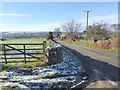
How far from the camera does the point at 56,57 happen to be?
14562 millimetres

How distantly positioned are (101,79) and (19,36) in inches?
3611

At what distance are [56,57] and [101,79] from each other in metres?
5.29

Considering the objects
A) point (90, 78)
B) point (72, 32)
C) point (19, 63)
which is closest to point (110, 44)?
point (19, 63)

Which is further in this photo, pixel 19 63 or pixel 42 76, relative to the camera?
pixel 19 63


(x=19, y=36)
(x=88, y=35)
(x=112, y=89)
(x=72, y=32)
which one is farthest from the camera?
(x=19, y=36)

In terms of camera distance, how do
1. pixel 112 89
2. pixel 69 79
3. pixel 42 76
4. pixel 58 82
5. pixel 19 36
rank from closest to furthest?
1. pixel 112 89
2. pixel 58 82
3. pixel 69 79
4. pixel 42 76
5. pixel 19 36

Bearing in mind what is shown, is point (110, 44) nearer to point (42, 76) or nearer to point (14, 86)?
point (42, 76)

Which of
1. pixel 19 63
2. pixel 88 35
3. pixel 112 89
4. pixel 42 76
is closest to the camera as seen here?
pixel 112 89

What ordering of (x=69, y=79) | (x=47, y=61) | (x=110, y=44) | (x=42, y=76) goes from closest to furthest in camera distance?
(x=69, y=79) → (x=42, y=76) → (x=47, y=61) → (x=110, y=44)

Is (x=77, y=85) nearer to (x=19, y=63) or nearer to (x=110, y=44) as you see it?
(x=19, y=63)

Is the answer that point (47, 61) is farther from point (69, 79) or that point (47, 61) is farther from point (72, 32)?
point (72, 32)

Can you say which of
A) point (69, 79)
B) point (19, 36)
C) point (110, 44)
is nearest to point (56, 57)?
point (69, 79)

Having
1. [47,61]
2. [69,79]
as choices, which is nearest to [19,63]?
[47,61]

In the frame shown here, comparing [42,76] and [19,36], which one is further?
[19,36]
